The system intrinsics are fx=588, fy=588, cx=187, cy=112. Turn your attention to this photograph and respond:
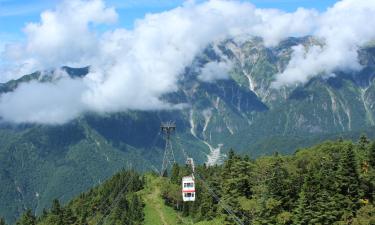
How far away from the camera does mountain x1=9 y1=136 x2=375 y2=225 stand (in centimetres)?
8481

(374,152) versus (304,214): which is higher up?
(374,152)

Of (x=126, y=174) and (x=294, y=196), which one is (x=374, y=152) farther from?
(x=126, y=174)

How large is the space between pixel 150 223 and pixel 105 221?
12.5 m

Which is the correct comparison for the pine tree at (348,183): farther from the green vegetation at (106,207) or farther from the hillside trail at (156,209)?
the hillside trail at (156,209)

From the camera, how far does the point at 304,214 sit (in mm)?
84750

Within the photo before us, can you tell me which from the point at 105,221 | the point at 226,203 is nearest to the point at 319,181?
the point at 226,203

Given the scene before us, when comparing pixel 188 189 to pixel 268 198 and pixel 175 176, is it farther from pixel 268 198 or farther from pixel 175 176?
pixel 175 176

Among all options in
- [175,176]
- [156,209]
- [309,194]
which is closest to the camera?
[309,194]

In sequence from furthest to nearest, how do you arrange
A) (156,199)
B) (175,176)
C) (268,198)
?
1. (175,176)
2. (156,199)
3. (268,198)

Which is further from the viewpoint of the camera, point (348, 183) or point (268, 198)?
point (268, 198)

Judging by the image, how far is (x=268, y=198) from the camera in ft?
304

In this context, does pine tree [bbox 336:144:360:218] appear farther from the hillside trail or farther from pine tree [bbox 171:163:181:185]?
pine tree [bbox 171:163:181:185]

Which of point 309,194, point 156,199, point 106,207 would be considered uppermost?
point 156,199

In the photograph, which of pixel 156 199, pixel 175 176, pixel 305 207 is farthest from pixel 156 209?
pixel 305 207
